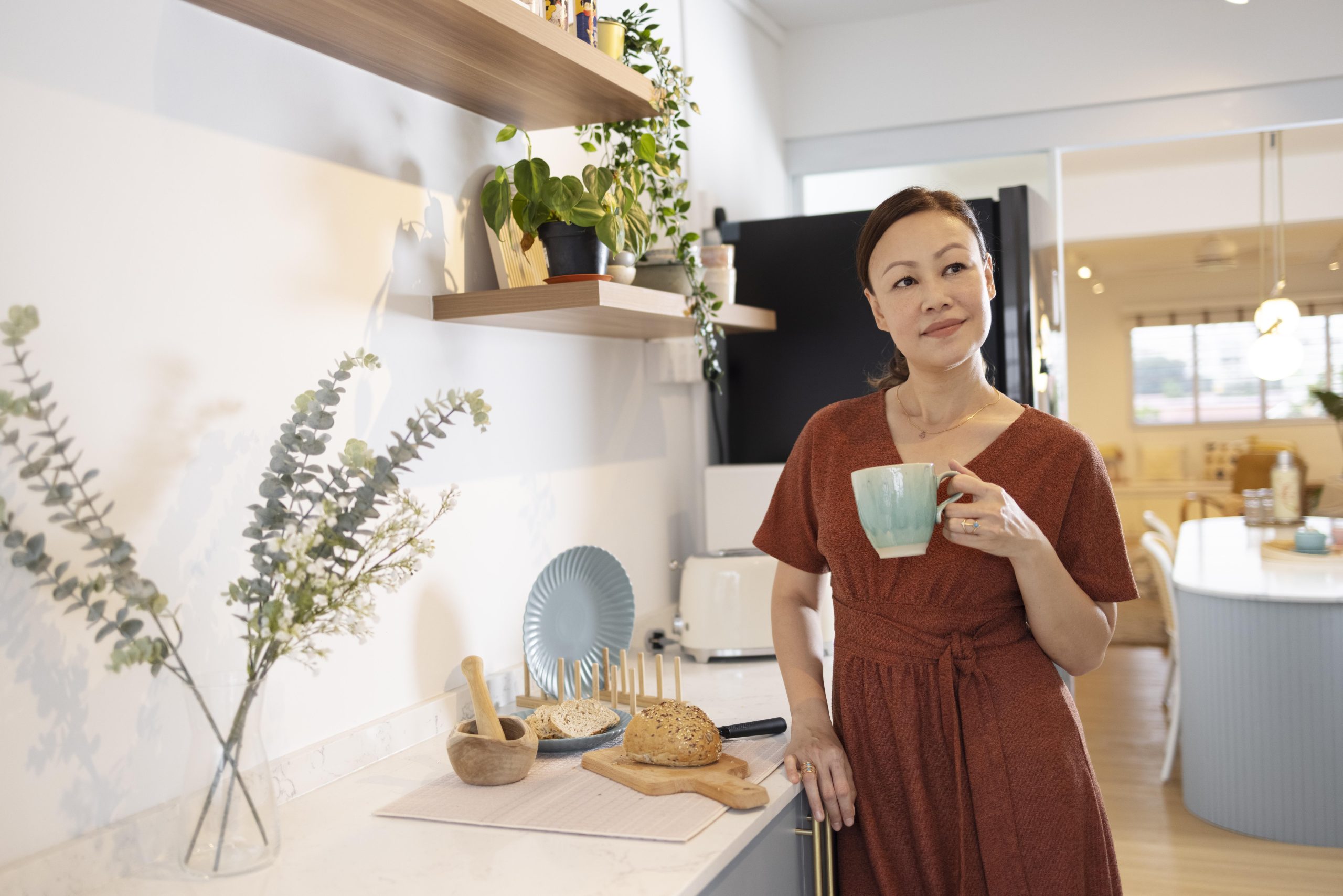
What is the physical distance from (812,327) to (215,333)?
1.65 metres

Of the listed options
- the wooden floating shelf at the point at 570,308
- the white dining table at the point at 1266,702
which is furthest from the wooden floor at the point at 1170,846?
the wooden floating shelf at the point at 570,308

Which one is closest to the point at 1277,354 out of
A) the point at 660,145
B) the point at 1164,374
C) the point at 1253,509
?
the point at 1253,509

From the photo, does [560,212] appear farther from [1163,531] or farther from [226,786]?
[1163,531]

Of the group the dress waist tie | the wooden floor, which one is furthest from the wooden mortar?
the wooden floor

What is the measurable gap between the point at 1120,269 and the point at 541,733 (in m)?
9.77

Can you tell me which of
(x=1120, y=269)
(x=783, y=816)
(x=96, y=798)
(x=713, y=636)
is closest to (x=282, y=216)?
(x=96, y=798)

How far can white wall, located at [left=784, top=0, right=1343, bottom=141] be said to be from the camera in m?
2.94

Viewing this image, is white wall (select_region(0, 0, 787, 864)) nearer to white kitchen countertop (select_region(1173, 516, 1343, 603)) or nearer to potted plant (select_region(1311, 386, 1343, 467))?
white kitchen countertop (select_region(1173, 516, 1343, 603))

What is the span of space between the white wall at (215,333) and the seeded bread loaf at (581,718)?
0.24 m

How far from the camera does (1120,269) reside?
999 centimetres

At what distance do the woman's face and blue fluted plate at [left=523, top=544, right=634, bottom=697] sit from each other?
78cm

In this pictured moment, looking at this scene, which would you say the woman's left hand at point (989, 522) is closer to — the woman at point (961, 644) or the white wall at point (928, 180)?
the woman at point (961, 644)

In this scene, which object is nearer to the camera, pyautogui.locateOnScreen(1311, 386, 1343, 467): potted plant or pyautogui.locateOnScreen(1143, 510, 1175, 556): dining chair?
pyautogui.locateOnScreen(1143, 510, 1175, 556): dining chair

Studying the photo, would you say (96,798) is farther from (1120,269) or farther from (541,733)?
(1120,269)
